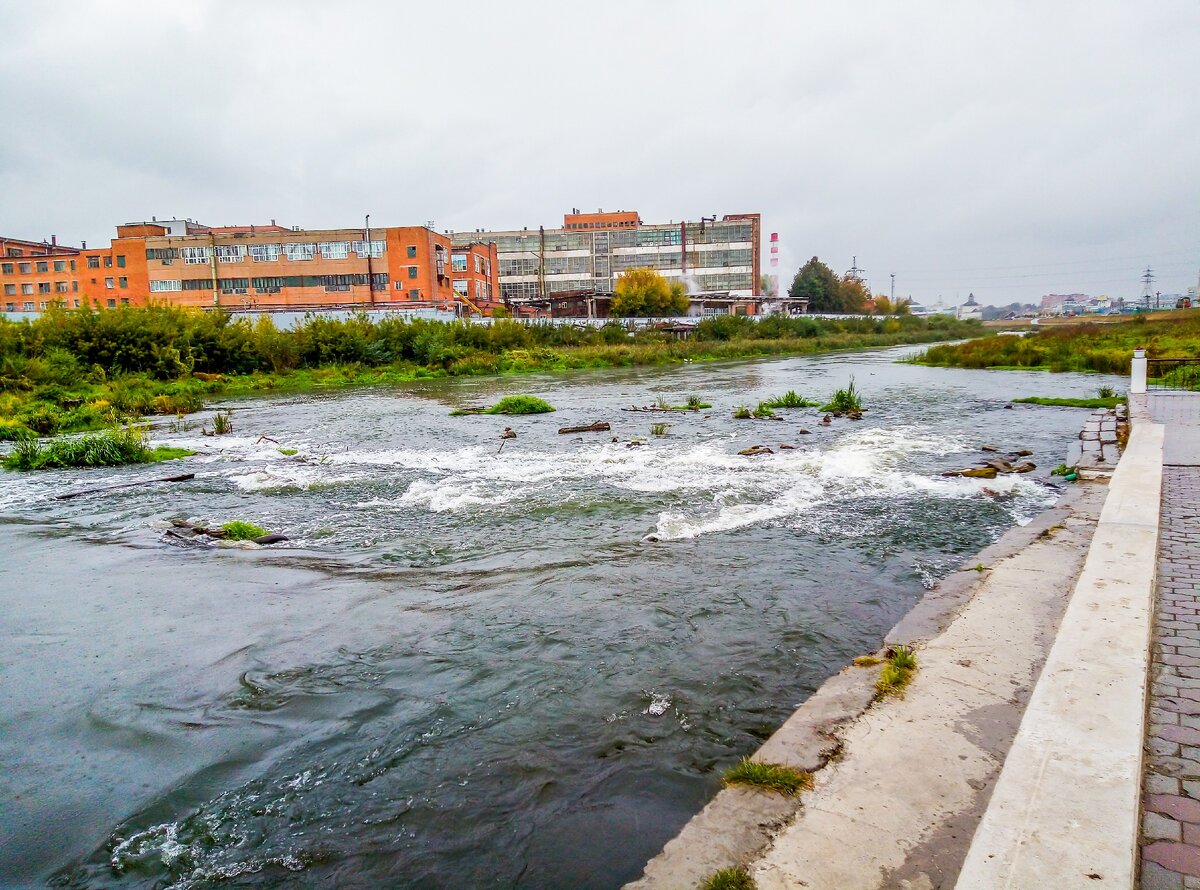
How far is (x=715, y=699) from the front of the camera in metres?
4.58

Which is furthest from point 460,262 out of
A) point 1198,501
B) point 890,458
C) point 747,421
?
point 1198,501

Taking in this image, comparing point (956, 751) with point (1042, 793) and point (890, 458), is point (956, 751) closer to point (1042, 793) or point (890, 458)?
point (1042, 793)

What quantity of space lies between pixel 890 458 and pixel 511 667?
31.0 feet

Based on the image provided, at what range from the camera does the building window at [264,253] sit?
6956cm

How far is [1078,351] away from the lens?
3309 centimetres

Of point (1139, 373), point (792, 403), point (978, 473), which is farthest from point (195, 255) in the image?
point (978, 473)

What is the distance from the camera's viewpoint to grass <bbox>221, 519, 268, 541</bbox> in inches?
348

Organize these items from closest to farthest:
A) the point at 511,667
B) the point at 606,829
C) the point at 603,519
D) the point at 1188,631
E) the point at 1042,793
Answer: the point at 1042,793
the point at 606,829
the point at 1188,631
the point at 511,667
the point at 603,519

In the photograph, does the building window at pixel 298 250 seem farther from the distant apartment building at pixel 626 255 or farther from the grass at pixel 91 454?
the grass at pixel 91 454

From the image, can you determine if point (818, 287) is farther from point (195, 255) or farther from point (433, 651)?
point (433, 651)

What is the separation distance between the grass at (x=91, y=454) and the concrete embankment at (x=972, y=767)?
14.7 meters

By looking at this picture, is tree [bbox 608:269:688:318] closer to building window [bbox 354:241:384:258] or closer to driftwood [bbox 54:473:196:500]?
building window [bbox 354:241:384:258]

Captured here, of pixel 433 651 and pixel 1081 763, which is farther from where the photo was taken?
pixel 433 651

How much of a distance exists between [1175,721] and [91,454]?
54.7 ft
